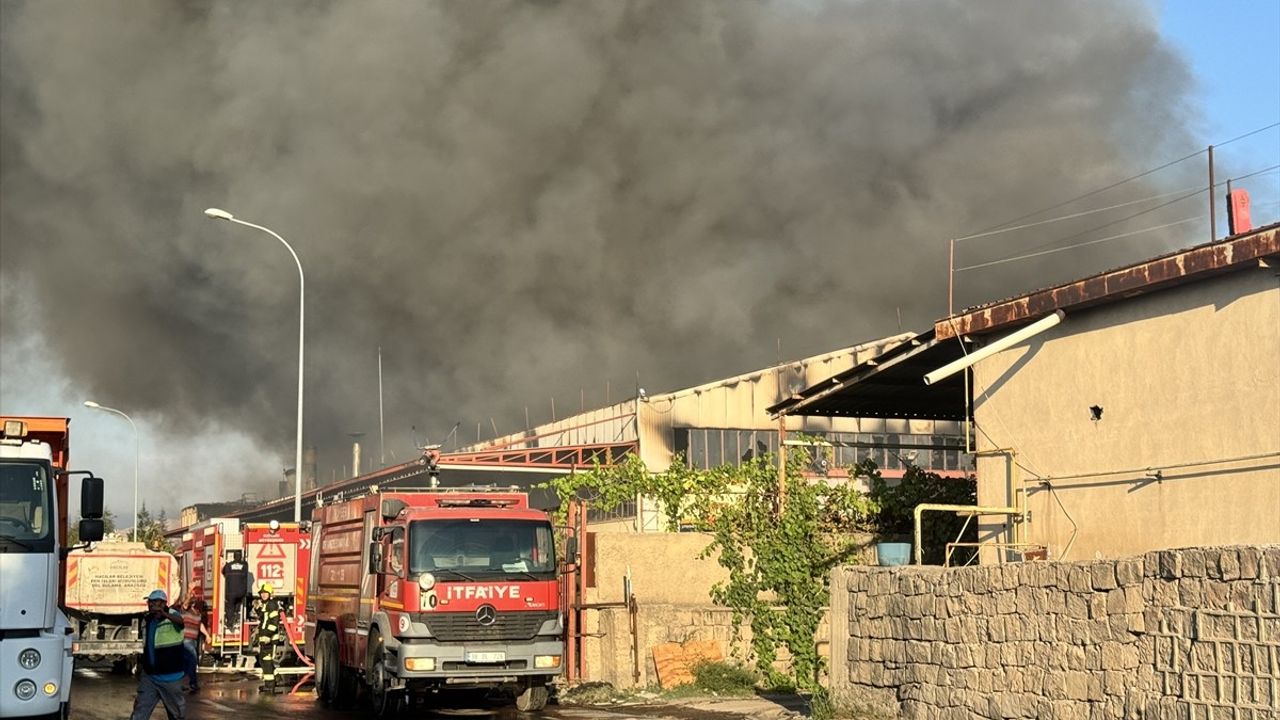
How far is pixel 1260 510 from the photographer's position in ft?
49.1

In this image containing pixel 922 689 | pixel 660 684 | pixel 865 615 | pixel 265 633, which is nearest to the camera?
pixel 922 689

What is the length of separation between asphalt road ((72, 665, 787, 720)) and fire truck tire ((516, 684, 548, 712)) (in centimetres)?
13

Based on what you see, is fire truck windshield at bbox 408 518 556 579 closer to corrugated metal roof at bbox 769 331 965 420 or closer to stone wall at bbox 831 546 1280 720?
stone wall at bbox 831 546 1280 720

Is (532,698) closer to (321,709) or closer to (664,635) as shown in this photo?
(664,635)

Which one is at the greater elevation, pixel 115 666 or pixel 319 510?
pixel 319 510

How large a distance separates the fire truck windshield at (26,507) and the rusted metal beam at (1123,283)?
36.5 ft

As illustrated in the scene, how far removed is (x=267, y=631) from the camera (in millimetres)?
25750

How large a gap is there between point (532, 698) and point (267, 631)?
870 centimetres

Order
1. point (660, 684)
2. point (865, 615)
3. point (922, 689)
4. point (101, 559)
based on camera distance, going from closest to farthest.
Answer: point (922, 689), point (865, 615), point (660, 684), point (101, 559)

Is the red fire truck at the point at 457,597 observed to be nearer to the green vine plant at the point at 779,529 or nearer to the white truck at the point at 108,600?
the green vine plant at the point at 779,529

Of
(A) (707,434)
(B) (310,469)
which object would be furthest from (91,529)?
(B) (310,469)

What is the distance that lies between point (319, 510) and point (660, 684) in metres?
6.04

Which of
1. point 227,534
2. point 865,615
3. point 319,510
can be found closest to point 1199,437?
point 865,615

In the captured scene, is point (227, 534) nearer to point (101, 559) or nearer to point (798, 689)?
point (101, 559)
